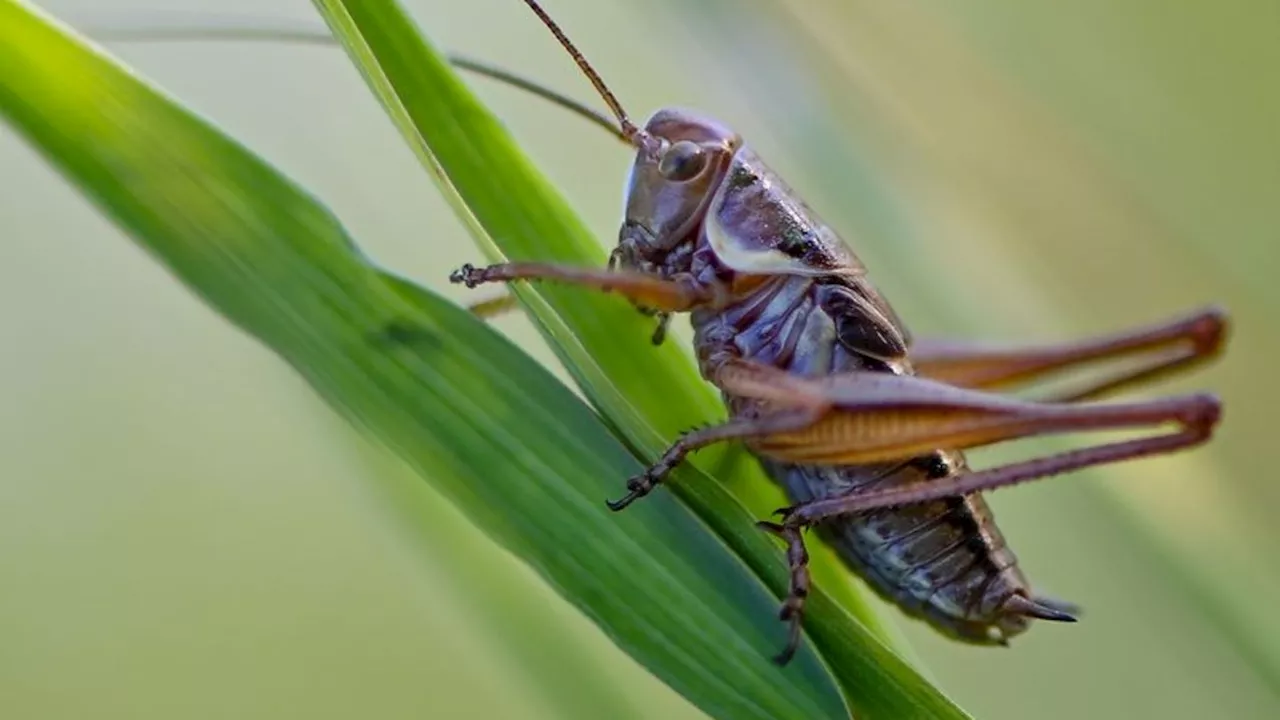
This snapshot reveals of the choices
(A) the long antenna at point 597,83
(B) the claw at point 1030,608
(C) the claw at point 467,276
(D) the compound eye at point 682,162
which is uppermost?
(A) the long antenna at point 597,83

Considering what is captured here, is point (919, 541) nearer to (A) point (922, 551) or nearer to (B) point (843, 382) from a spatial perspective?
(A) point (922, 551)

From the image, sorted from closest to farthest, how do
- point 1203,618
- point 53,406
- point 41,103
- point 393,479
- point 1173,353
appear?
point 41,103, point 393,479, point 1173,353, point 1203,618, point 53,406

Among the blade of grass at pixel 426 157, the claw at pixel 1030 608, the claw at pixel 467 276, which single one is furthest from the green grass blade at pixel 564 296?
the claw at pixel 1030 608

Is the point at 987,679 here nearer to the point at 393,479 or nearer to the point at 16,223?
the point at 393,479

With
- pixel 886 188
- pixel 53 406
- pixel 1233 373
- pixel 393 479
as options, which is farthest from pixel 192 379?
pixel 1233 373

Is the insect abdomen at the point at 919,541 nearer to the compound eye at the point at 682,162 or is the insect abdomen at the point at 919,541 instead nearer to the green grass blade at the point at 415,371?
the compound eye at the point at 682,162

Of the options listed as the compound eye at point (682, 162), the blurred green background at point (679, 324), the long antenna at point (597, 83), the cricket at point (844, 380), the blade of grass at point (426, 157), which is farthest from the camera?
the blurred green background at point (679, 324)

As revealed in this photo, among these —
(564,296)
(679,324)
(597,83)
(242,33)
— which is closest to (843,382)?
(564,296)

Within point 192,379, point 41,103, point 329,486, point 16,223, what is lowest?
point 329,486
